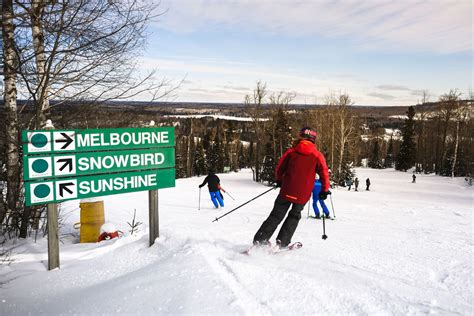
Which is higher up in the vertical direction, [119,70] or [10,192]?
[119,70]

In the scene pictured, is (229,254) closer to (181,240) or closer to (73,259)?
(181,240)

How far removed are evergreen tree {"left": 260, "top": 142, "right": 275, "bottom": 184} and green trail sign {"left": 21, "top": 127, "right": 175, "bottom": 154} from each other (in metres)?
28.3

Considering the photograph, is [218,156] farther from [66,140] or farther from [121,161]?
[66,140]

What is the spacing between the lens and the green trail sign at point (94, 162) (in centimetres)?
438

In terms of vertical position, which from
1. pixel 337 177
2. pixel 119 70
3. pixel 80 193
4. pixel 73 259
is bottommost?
pixel 337 177

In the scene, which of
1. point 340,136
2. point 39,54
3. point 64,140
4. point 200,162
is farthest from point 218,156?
point 64,140

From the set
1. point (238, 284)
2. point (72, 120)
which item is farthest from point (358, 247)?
point (72, 120)

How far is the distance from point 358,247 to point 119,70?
504 centimetres

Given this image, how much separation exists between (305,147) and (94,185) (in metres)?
3.19

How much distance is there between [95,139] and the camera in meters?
4.75

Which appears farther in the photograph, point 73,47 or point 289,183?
point 73,47

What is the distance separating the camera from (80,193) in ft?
15.5

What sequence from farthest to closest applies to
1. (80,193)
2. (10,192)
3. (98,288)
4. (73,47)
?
(10,192) < (73,47) < (80,193) < (98,288)

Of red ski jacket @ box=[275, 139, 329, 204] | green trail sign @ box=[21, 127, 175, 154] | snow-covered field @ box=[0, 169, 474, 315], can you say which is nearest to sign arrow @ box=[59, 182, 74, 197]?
green trail sign @ box=[21, 127, 175, 154]
